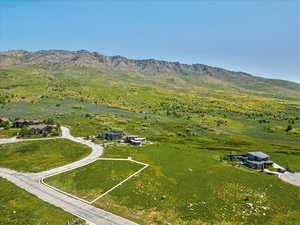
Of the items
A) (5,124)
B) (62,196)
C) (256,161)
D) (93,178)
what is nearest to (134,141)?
(93,178)

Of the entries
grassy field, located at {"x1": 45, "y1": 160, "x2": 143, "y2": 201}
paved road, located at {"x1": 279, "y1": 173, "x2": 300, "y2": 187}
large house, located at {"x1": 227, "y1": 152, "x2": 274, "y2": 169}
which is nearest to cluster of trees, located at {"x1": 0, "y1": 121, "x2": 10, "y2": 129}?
grassy field, located at {"x1": 45, "y1": 160, "x2": 143, "y2": 201}

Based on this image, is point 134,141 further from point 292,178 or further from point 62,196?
point 292,178

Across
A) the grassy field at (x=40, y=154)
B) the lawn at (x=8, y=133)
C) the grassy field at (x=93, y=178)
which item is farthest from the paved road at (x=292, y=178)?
the lawn at (x=8, y=133)

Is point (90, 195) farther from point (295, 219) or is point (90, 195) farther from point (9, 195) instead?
point (295, 219)

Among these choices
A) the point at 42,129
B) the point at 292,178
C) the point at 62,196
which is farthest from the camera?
the point at 42,129

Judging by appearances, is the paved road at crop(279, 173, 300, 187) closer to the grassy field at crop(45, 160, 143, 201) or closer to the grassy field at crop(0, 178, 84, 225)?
the grassy field at crop(45, 160, 143, 201)

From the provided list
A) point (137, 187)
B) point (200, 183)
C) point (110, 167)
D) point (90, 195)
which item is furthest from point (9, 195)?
point (200, 183)
